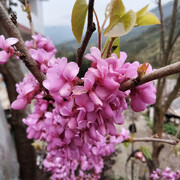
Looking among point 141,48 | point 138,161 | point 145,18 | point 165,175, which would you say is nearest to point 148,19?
point 145,18

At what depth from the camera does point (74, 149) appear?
306mm

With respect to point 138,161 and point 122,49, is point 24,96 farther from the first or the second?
point 138,161

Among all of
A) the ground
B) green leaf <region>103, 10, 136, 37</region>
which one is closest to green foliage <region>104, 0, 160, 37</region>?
green leaf <region>103, 10, 136, 37</region>

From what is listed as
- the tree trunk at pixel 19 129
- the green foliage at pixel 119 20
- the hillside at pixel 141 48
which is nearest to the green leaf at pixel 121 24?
the green foliage at pixel 119 20

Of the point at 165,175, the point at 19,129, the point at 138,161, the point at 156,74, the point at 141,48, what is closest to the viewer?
the point at 156,74

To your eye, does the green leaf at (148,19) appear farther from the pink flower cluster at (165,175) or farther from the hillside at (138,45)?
the pink flower cluster at (165,175)

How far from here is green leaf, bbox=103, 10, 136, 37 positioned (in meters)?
0.19

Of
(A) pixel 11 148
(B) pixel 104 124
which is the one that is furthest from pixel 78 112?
(A) pixel 11 148

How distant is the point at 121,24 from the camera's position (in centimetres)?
20

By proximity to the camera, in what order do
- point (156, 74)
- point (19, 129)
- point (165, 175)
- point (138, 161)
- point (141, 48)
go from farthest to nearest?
point (138, 161) < point (19, 129) < point (165, 175) < point (141, 48) < point (156, 74)

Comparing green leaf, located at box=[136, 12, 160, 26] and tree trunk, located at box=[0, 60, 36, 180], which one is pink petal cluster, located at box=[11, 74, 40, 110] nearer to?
green leaf, located at box=[136, 12, 160, 26]

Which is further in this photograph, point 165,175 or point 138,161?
point 138,161

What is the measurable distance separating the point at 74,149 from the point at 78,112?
116 mm

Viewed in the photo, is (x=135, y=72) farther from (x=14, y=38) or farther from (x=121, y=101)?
(x=14, y=38)
